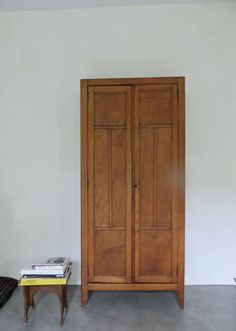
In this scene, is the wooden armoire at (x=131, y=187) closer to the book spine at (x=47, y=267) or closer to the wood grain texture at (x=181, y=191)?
the wood grain texture at (x=181, y=191)

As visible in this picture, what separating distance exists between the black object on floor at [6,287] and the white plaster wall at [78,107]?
106mm

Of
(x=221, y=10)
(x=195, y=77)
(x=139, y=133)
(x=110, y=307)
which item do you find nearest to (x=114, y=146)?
(x=139, y=133)

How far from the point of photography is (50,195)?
2.70m

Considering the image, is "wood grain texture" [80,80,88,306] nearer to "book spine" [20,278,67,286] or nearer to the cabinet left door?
the cabinet left door

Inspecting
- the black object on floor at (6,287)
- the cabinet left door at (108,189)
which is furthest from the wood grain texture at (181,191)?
the black object on floor at (6,287)

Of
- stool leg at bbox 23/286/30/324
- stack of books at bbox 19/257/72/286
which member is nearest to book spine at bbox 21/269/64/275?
stack of books at bbox 19/257/72/286

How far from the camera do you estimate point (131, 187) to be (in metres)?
2.21

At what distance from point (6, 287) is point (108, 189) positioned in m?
1.39

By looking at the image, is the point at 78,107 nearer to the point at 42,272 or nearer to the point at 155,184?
the point at 155,184

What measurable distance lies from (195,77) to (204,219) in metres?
1.41

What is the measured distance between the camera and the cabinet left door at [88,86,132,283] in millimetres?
2203

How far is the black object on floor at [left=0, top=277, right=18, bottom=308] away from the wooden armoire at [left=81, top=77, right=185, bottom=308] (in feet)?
2.36

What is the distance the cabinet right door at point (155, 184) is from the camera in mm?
2186

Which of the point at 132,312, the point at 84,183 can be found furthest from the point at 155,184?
the point at 132,312
